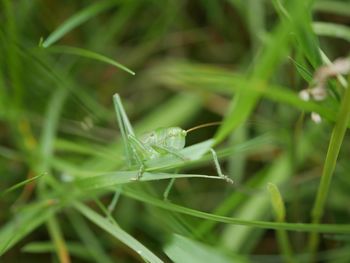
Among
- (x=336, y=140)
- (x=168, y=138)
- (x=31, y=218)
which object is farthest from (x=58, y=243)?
(x=336, y=140)

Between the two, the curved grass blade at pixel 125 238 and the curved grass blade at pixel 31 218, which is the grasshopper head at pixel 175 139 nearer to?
the curved grass blade at pixel 125 238

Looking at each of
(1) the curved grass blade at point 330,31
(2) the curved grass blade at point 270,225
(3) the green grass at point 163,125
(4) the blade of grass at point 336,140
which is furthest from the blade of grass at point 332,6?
(2) the curved grass blade at point 270,225

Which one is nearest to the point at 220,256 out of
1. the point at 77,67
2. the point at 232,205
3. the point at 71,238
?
the point at 232,205

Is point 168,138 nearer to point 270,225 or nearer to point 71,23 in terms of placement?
point 270,225

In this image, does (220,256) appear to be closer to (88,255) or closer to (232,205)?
(232,205)

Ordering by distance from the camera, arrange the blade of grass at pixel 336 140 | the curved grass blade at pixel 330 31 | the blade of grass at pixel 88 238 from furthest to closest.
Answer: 1. the blade of grass at pixel 88 238
2. the curved grass blade at pixel 330 31
3. the blade of grass at pixel 336 140
